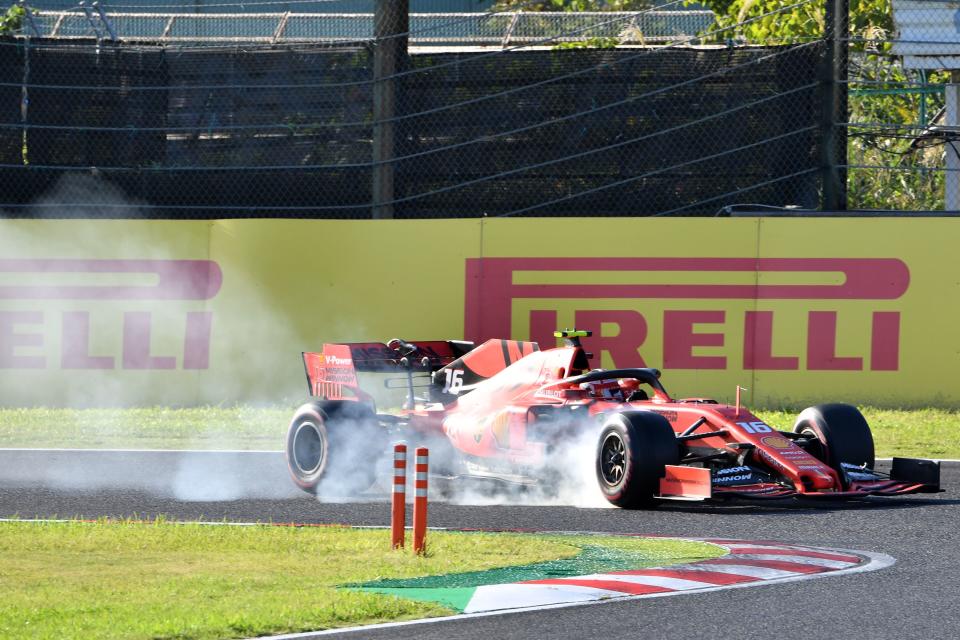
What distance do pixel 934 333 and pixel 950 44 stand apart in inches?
154

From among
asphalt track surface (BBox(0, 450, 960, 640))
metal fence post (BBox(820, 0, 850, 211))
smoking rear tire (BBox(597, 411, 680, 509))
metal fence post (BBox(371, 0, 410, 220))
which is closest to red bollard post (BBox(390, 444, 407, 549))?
asphalt track surface (BBox(0, 450, 960, 640))

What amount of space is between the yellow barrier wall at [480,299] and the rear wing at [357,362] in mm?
3441

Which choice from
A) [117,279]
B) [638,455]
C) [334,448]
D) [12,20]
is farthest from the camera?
[12,20]

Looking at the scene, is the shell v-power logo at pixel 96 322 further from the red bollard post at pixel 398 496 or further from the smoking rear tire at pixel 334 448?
the red bollard post at pixel 398 496

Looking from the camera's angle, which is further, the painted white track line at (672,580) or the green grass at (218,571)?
the painted white track line at (672,580)

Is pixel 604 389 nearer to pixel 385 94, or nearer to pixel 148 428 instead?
pixel 148 428

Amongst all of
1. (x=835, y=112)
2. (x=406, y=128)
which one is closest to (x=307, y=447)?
(x=406, y=128)

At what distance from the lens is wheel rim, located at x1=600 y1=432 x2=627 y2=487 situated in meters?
9.82

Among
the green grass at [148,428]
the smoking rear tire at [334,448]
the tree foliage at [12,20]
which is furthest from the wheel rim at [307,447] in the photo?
the tree foliage at [12,20]

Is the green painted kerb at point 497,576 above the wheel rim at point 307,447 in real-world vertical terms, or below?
below

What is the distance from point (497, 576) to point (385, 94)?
32.0ft

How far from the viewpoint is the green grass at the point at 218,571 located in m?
6.13

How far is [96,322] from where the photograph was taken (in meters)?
15.3

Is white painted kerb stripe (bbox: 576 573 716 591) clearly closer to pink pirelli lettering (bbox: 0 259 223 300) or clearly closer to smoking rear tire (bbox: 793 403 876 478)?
smoking rear tire (bbox: 793 403 876 478)
